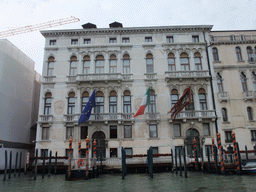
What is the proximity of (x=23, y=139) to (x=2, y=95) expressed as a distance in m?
6.50

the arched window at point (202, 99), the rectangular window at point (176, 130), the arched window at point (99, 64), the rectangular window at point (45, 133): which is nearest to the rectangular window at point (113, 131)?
the rectangular window at point (176, 130)

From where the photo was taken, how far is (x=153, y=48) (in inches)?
1056

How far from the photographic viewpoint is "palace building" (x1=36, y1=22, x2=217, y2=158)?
A: 78.8 ft

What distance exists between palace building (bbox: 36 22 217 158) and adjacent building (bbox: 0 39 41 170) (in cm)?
419

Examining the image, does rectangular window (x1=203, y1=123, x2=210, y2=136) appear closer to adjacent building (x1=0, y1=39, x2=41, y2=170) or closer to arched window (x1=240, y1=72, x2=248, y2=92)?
arched window (x1=240, y1=72, x2=248, y2=92)

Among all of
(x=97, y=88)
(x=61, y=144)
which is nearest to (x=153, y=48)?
(x=97, y=88)

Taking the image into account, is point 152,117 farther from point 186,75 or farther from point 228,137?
point 228,137

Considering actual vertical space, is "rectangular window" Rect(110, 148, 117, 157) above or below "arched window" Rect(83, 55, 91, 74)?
below

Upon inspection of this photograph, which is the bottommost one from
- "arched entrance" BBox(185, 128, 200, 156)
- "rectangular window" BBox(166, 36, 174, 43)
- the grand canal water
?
the grand canal water

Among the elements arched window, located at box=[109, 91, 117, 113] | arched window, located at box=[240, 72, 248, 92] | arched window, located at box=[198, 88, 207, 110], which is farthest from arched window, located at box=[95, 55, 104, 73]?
arched window, located at box=[240, 72, 248, 92]

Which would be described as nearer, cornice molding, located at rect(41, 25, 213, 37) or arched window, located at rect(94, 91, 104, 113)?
arched window, located at rect(94, 91, 104, 113)

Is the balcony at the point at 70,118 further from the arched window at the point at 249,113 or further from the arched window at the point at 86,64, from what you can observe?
the arched window at the point at 249,113

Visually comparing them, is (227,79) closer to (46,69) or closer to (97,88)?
(97,88)

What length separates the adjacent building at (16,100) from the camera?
25234 millimetres
